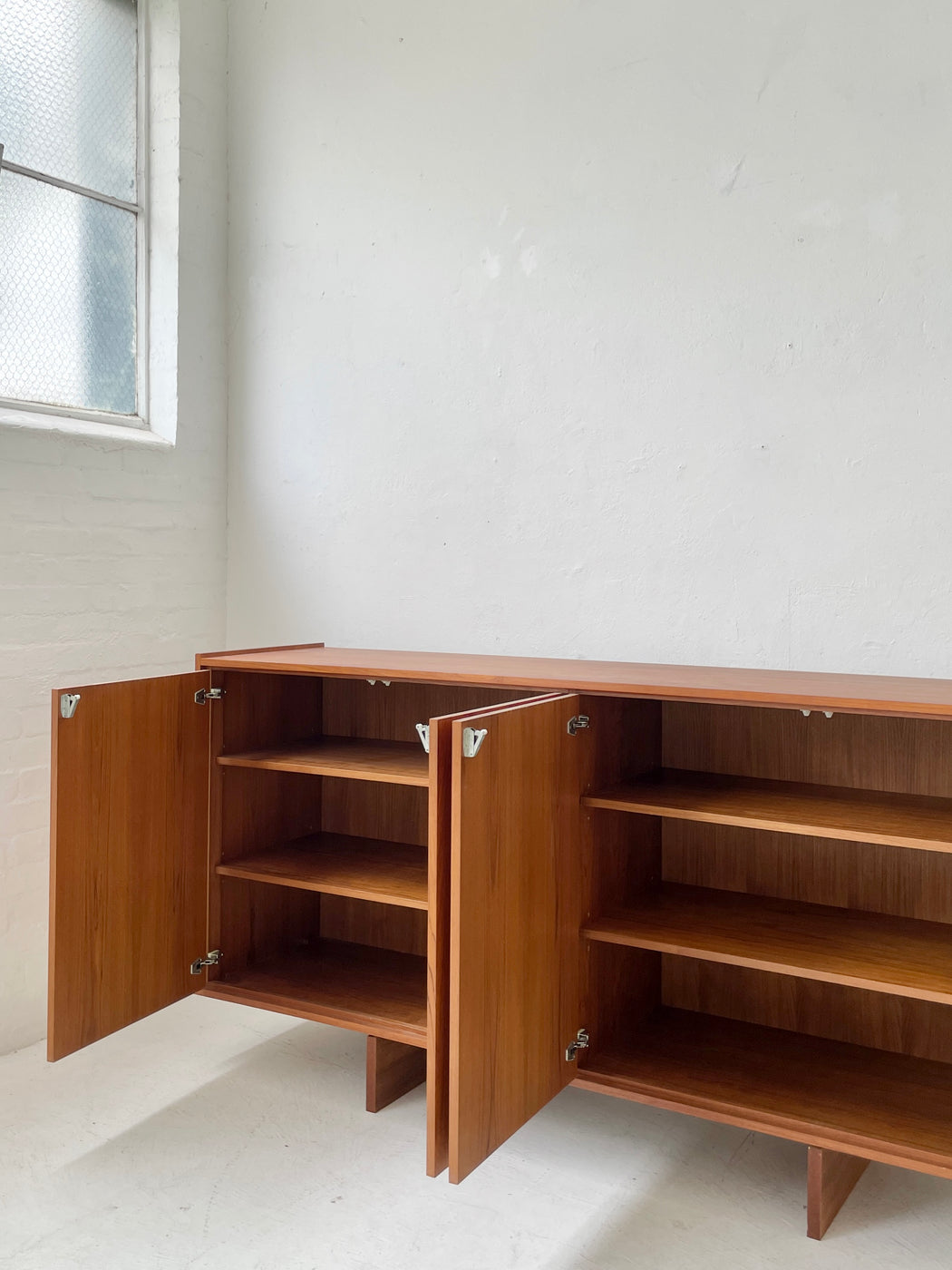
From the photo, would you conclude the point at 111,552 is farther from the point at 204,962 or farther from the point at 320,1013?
the point at 320,1013

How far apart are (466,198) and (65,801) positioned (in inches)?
71.3

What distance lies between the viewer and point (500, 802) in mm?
1757

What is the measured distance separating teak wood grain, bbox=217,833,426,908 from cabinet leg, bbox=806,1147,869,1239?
33.4 inches

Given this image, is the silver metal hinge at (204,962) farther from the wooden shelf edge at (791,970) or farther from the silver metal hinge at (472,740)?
the silver metal hinge at (472,740)

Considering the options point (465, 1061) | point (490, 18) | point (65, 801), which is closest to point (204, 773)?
point (65, 801)

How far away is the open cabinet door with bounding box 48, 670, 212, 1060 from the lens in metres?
2.05

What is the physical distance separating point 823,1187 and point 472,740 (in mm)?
1025

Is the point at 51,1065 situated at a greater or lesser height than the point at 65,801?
lesser

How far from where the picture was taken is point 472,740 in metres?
1.66

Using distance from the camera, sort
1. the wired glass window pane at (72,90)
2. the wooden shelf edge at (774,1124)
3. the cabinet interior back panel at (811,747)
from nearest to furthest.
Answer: the wooden shelf edge at (774,1124) → the cabinet interior back panel at (811,747) → the wired glass window pane at (72,90)

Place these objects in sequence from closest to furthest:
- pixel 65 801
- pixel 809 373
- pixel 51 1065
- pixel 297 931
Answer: pixel 65 801 < pixel 809 373 < pixel 51 1065 < pixel 297 931

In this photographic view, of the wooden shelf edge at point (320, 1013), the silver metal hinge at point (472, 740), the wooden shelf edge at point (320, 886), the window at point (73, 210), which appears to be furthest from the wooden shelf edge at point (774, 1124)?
the window at point (73, 210)

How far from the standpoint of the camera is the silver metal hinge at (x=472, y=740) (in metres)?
1.65

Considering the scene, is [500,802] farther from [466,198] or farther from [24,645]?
[466,198]
